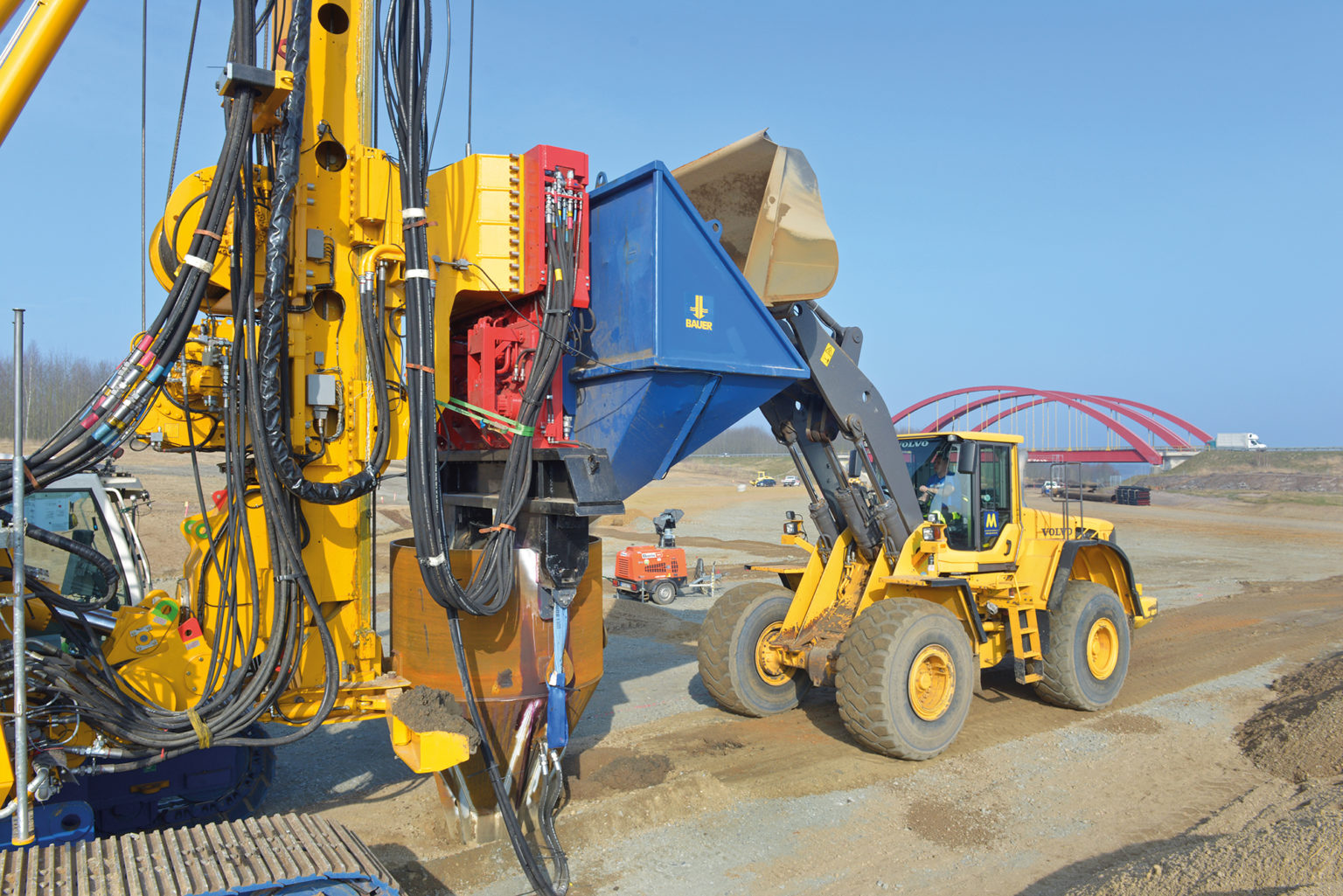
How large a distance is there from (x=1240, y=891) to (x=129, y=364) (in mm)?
5158

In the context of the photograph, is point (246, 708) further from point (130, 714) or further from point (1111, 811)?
point (1111, 811)

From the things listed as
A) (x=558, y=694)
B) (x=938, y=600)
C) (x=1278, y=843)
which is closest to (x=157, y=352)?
(x=558, y=694)

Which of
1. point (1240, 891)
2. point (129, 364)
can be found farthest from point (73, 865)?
point (1240, 891)

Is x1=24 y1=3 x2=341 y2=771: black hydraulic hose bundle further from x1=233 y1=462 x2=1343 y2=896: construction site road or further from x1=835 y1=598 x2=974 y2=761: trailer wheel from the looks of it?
x1=835 y1=598 x2=974 y2=761: trailer wheel

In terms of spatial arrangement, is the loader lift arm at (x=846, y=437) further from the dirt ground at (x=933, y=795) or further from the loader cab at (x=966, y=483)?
the dirt ground at (x=933, y=795)

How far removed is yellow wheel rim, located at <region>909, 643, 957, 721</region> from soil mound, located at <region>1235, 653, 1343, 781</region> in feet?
7.82

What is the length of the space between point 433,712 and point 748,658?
404 cm

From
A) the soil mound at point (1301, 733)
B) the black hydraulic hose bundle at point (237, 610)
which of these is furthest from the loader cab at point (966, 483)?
the black hydraulic hose bundle at point (237, 610)

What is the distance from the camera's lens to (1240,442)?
71750mm

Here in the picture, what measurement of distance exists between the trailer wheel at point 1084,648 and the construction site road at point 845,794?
0.20m

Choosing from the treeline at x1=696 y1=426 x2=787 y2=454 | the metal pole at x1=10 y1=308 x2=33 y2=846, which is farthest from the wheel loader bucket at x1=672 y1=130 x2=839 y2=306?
the treeline at x1=696 y1=426 x2=787 y2=454

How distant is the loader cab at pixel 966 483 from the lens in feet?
26.4

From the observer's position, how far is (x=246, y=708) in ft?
13.4

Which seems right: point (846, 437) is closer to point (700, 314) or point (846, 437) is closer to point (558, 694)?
point (700, 314)
